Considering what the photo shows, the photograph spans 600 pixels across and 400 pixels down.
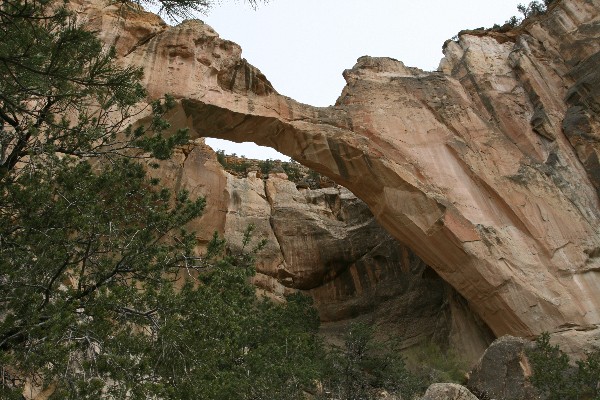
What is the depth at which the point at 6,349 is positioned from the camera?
18.2ft

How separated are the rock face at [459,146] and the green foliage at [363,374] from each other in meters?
2.66

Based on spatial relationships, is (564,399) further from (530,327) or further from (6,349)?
(6,349)

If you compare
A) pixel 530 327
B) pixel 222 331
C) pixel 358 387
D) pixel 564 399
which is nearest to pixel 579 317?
pixel 530 327

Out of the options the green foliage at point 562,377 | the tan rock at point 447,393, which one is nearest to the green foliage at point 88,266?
the tan rock at point 447,393

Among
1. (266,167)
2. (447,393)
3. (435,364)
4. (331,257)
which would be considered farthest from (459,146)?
Result: (266,167)

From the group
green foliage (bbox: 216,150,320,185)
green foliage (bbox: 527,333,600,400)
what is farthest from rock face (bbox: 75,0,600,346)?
green foliage (bbox: 216,150,320,185)

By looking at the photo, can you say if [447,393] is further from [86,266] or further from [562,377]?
[86,266]

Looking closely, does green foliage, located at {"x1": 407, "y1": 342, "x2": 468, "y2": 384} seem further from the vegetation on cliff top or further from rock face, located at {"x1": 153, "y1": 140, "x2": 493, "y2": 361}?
the vegetation on cliff top

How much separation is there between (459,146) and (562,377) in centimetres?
712

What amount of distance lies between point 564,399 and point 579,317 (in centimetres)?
317

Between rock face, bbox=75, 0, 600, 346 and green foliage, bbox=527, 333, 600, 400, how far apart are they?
6.92 feet

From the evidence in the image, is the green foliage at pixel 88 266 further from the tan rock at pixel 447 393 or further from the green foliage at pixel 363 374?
the green foliage at pixel 363 374

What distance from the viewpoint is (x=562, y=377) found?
11250mm

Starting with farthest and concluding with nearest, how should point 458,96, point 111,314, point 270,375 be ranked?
point 458,96 < point 270,375 < point 111,314
